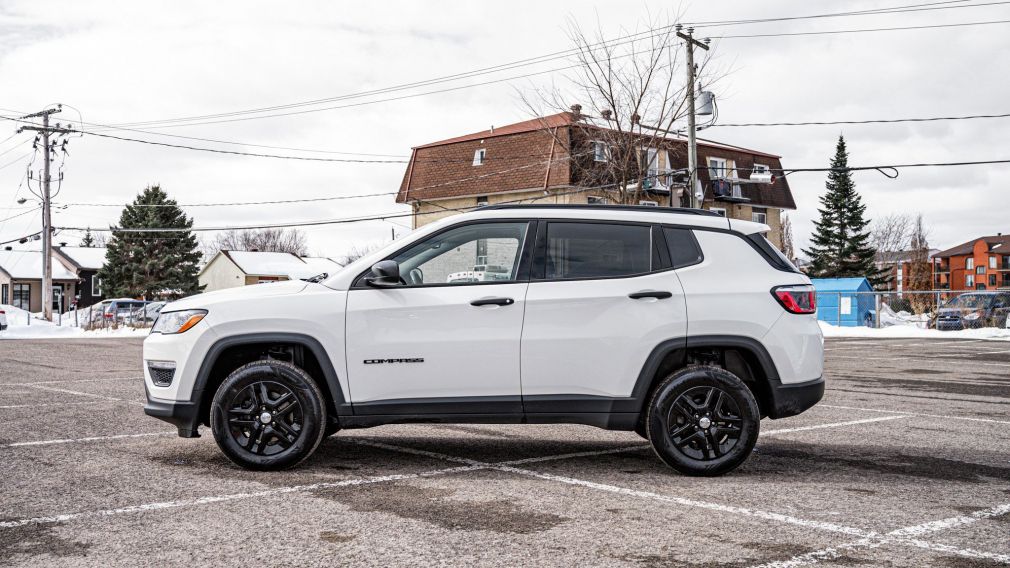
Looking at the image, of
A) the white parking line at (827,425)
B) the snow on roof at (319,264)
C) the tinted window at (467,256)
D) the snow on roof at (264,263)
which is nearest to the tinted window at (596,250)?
the tinted window at (467,256)

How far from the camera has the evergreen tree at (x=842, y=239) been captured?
2515 inches

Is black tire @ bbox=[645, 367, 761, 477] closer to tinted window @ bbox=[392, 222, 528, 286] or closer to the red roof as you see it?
tinted window @ bbox=[392, 222, 528, 286]

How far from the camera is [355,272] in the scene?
20.1 feet

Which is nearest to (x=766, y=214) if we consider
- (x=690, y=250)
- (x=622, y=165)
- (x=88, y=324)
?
(x=622, y=165)

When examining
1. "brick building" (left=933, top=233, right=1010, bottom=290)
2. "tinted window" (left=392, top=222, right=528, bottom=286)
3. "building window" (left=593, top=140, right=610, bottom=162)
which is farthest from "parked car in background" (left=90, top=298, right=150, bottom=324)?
"brick building" (left=933, top=233, right=1010, bottom=290)

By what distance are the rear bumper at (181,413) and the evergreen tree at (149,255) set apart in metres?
61.4

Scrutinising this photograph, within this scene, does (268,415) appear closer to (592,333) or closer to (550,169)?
(592,333)

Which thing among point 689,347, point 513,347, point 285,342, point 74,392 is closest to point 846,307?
point 74,392

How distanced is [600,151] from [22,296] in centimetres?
5886

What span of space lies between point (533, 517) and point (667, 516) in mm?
744

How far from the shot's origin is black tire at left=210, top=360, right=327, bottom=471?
5980mm

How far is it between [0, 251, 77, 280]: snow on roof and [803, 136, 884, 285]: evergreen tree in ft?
197

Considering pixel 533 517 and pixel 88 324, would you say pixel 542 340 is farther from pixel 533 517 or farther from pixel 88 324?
pixel 88 324

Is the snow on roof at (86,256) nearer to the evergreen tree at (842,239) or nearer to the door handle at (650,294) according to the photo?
the evergreen tree at (842,239)
